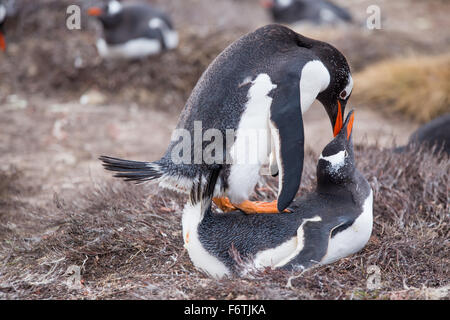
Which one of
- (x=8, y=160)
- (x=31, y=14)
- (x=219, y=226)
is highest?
(x=31, y=14)

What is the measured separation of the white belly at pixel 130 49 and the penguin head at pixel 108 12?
0.72ft

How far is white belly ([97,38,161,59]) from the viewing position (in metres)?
6.27

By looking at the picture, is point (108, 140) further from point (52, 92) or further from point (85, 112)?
point (52, 92)

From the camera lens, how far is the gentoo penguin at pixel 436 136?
4.14 metres

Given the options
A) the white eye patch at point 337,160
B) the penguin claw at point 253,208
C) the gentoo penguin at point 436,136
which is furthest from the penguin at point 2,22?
the white eye patch at point 337,160

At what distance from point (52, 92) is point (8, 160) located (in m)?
1.79

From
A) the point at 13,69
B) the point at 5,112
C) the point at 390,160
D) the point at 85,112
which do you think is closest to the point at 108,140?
the point at 85,112

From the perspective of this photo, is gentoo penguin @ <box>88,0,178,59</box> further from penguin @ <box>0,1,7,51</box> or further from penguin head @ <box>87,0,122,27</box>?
penguin @ <box>0,1,7,51</box>

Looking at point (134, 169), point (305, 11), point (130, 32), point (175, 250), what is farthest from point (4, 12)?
point (134, 169)

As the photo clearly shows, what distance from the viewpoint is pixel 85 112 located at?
19.5ft

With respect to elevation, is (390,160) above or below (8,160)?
above

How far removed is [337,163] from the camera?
9.32 ft

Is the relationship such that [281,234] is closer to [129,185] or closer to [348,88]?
[348,88]

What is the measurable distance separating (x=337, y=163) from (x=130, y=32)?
13.4 feet
